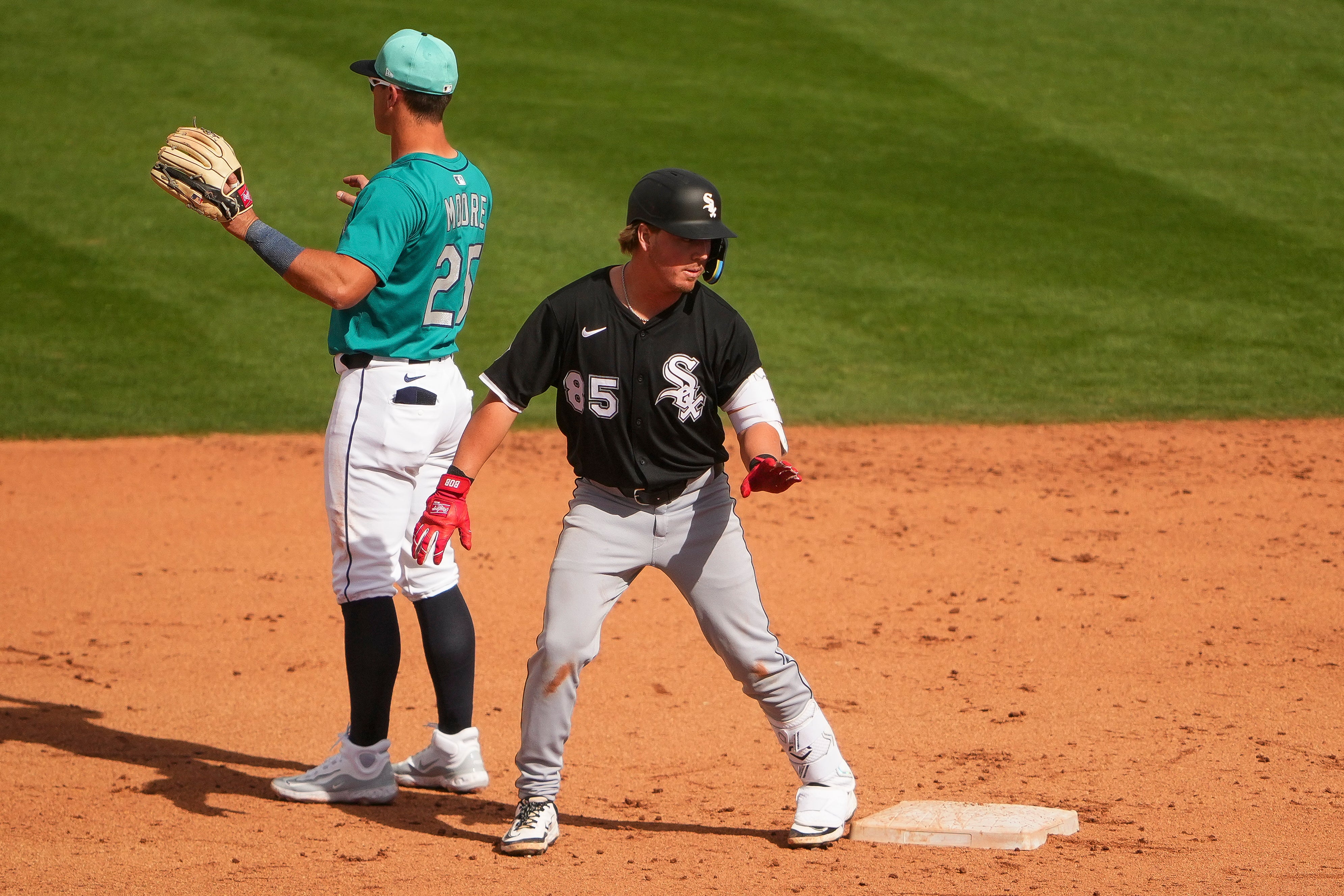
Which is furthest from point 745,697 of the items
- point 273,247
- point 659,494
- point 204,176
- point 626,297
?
point 204,176

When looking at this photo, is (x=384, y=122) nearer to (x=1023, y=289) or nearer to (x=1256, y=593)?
(x=1256, y=593)

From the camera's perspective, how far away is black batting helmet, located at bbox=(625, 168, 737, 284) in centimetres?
381

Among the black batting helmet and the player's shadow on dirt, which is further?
the player's shadow on dirt

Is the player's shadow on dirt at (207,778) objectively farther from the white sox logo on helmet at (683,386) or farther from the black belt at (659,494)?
the white sox logo on helmet at (683,386)

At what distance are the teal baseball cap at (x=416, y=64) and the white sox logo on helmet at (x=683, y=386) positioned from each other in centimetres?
105

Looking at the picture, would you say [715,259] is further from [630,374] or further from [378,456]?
[378,456]

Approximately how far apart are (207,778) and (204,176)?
1980 mm

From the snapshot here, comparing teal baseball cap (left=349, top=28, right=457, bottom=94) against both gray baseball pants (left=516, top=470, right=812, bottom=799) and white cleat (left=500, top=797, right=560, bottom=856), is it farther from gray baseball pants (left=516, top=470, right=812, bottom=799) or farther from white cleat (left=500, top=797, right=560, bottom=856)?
white cleat (left=500, top=797, right=560, bottom=856)

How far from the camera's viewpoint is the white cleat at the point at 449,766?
15.2 feet

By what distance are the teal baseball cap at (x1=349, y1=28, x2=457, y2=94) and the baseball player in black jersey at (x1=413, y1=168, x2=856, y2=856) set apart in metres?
0.73

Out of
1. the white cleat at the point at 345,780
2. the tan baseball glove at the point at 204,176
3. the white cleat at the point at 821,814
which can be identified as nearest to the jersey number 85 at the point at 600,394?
the tan baseball glove at the point at 204,176

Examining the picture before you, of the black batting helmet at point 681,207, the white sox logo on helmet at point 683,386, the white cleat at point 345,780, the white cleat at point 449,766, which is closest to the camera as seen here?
the black batting helmet at point 681,207

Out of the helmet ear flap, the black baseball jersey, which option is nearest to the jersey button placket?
the black baseball jersey

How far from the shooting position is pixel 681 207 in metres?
3.81
